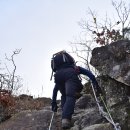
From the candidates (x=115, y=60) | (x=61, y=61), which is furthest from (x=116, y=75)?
(x=61, y=61)

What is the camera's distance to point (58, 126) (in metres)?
8.53

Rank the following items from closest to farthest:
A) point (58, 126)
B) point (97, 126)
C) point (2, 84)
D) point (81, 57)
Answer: point (97, 126) < point (58, 126) < point (2, 84) < point (81, 57)

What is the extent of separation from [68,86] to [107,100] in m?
0.92

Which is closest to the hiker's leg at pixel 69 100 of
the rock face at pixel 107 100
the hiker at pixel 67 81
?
the hiker at pixel 67 81

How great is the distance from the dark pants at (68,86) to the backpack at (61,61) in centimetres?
18

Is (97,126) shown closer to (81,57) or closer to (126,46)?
(126,46)

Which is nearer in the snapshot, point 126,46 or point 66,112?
point 66,112

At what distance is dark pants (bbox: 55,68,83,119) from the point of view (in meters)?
7.93

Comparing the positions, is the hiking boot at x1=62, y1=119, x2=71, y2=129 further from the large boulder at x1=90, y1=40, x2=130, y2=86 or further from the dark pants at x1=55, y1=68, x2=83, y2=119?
the large boulder at x1=90, y1=40, x2=130, y2=86

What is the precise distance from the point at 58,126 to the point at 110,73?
169 cm

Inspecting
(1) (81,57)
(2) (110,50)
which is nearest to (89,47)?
(1) (81,57)

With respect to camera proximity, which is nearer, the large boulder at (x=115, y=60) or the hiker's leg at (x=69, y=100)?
the hiker's leg at (x=69, y=100)

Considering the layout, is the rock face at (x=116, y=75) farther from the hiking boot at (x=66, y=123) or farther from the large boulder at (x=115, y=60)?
the hiking boot at (x=66, y=123)

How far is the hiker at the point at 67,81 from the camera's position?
793 centimetres
